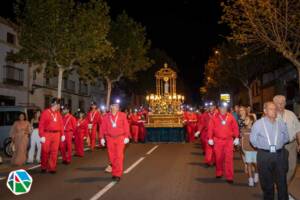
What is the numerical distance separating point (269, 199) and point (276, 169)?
17.8 inches

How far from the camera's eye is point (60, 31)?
26.4 meters

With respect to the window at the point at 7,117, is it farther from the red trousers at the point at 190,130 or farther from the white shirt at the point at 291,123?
the white shirt at the point at 291,123

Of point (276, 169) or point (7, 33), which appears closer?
point (276, 169)

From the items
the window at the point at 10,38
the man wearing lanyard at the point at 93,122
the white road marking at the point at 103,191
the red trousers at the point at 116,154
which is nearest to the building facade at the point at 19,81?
the window at the point at 10,38

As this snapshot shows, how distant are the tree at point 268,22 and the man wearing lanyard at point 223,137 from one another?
19.6ft

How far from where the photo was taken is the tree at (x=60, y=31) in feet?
86.5

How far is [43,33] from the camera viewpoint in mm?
26656

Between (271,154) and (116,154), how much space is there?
5157 mm

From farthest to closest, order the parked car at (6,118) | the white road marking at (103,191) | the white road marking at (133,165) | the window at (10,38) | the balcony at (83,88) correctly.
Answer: the balcony at (83,88), the window at (10,38), the parked car at (6,118), the white road marking at (133,165), the white road marking at (103,191)

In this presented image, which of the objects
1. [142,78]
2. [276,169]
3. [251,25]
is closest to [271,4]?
[251,25]

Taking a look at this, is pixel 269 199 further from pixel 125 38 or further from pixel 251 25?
pixel 125 38

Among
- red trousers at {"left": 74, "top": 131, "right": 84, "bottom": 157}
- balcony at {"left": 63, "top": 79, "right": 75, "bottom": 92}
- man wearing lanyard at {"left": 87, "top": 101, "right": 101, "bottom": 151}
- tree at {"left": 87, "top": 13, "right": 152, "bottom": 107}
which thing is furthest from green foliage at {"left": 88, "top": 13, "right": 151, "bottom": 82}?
red trousers at {"left": 74, "top": 131, "right": 84, "bottom": 157}

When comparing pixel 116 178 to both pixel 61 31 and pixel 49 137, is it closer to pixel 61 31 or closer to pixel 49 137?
pixel 49 137

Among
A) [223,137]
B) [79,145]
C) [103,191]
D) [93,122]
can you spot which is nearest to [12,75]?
[93,122]
